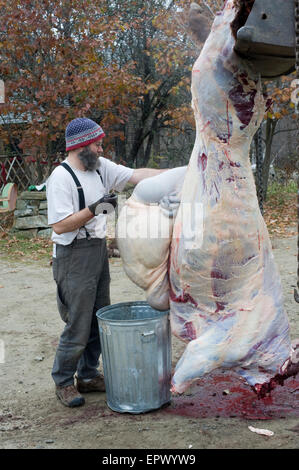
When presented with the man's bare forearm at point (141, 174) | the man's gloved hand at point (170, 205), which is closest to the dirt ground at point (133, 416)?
the man's gloved hand at point (170, 205)

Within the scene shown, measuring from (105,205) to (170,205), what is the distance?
50cm

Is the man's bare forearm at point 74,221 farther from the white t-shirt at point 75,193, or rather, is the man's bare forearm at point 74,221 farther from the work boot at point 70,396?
the work boot at point 70,396

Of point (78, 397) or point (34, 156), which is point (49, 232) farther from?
point (78, 397)

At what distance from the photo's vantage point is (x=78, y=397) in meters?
3.68

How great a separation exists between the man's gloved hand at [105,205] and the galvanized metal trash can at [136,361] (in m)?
0.73

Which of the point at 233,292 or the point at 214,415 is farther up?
the point at 233,292

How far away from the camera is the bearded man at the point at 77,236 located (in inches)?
135

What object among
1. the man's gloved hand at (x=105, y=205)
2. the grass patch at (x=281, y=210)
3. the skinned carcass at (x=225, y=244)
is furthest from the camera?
the grass patch at (x=281, y=210)

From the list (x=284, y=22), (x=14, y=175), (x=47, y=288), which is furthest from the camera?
(x=14, y=175)

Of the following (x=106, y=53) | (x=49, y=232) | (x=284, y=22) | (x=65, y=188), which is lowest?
(x=49, y=232)

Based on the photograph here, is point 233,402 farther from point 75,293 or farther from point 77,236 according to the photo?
point 77,236

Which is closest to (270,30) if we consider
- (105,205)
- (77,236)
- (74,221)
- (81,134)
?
(105,205)

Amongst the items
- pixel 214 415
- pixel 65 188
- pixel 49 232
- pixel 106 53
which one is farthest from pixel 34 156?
pixel 214 415
